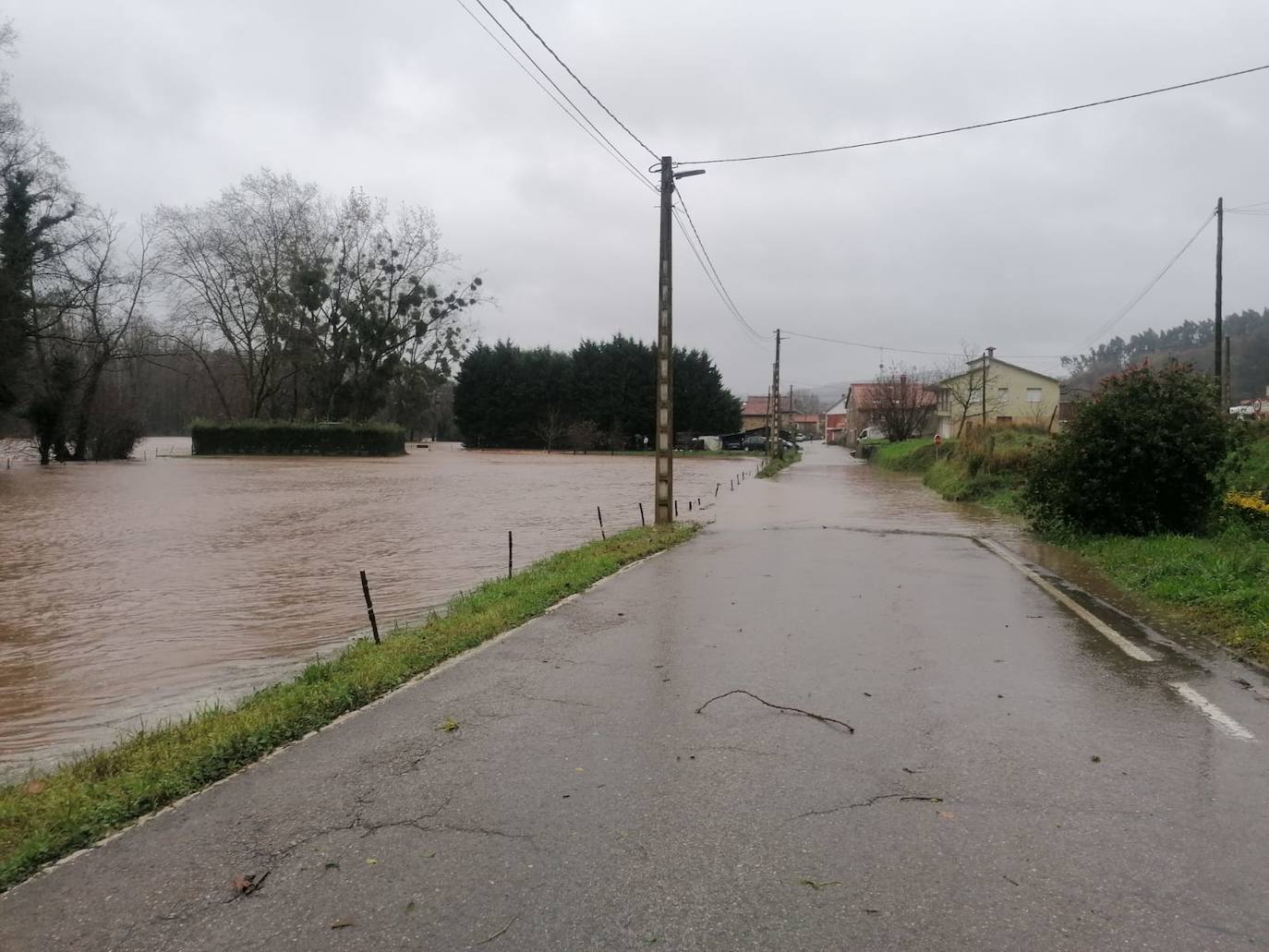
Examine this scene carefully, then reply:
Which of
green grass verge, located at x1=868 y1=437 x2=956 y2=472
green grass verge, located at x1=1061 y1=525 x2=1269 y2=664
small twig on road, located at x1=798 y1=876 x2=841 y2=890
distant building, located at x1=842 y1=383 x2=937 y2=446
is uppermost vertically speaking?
distant building, located at x1=842 y1=383 x2=937 y2=446

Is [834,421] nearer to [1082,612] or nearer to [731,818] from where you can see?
[1082,612]

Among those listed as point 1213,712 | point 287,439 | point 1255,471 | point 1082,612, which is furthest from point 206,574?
point 287,439

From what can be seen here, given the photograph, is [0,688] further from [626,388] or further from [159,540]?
[626,388]

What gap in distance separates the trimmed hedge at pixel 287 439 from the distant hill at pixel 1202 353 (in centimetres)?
4631

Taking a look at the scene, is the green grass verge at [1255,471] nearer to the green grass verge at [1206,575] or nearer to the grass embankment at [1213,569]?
the grass embankment at [1213,569]

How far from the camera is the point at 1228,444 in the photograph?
13602 mm

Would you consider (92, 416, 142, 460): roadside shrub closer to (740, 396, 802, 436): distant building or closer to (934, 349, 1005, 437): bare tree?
(934, 349, 1005, 437): bare tree

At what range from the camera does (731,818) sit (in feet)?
13.3

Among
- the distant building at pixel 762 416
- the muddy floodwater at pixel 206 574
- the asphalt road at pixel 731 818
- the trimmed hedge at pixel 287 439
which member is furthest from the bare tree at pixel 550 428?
the asphalt road at pixel 731 818

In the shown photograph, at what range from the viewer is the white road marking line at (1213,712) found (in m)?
5.23

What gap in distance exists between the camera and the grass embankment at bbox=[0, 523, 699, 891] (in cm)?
400

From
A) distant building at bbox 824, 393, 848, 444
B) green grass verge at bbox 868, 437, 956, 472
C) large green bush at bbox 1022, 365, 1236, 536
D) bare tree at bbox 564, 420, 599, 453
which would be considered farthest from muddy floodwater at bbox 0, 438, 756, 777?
distant building at bbox 824, 393, 848, 444

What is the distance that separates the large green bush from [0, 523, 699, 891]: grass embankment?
31.5ft

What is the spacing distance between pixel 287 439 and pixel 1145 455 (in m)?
60.7
